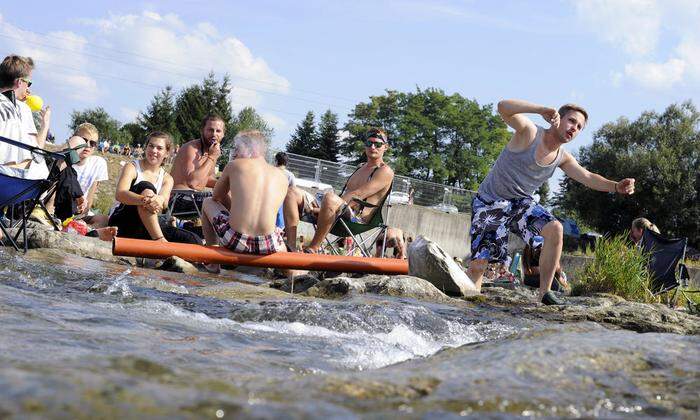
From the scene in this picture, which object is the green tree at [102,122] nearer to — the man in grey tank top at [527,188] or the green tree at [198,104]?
the green tree at [198,104]

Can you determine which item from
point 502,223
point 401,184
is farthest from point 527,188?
point 401,184

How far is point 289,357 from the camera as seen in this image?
3.01 meters

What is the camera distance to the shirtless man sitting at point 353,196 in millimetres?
8031

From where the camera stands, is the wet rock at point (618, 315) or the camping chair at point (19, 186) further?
the camping chair at point (19, 186)

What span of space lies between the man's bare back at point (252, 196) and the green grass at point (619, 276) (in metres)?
4.40

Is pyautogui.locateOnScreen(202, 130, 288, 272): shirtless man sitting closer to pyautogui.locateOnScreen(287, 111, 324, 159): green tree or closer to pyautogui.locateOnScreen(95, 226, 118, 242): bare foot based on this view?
pyautogui.locateOnScreen(95, 226, 118, 242): bare foot

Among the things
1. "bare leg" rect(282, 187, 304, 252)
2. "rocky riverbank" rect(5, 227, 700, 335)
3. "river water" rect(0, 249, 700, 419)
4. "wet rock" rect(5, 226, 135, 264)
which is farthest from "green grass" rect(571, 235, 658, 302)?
"wet rock" rect(5, 226, 135, 264)

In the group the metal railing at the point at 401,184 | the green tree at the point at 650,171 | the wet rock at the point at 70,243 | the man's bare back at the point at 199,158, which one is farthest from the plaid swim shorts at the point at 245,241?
the green tree at the point at 650,171

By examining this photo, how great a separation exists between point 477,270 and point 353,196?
1.82 m

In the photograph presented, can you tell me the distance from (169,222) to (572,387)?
646cm

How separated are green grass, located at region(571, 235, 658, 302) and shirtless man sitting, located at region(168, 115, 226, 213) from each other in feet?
14.4

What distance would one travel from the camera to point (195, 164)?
859cm

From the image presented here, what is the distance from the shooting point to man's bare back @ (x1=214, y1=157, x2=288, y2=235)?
6316mm

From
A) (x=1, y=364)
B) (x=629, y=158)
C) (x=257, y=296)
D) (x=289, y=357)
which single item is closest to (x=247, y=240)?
(x=257, y=296)
